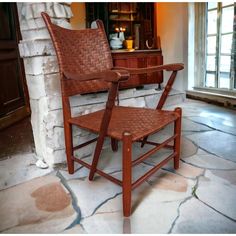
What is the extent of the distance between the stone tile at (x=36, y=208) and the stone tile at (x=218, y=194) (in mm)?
622

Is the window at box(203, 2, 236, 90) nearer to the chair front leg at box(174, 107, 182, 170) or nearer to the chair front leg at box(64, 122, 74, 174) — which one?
the chair front leg at box(174, 107, 182, 170)

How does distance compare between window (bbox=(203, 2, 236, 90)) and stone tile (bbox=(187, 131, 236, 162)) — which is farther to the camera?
window (bbox=(203, 2, 236, 90))

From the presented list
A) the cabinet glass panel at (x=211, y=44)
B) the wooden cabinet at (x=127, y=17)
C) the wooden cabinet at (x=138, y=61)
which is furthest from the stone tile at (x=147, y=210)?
the wooden cabinet at (x=127, y=17)

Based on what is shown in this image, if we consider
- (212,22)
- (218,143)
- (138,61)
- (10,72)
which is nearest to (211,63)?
(212,22)

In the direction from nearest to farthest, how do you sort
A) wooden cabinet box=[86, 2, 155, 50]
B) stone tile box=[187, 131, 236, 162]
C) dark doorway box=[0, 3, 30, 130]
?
stone tile box=[187, 131, 236, 162], dark doorway box=[0, 3, 30, 130], wooden cabinet box=[86, 2, 155, 50]

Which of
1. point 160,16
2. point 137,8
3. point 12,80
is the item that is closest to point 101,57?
point 12,80

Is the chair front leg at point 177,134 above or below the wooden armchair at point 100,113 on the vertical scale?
below

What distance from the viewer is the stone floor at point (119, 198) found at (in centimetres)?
100

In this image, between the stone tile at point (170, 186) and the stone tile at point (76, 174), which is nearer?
the stone tile at point (170, 186)

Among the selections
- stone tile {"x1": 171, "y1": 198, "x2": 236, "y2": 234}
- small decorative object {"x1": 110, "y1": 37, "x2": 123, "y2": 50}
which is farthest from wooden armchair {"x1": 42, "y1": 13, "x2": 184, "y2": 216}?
small decorative object {"x1": 110, "y1": 37, "x2": 123, "y2": 50}

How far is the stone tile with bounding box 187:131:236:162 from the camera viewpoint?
64.0 inches

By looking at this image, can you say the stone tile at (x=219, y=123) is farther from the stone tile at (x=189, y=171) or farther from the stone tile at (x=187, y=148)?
the stone tile at (x=189, y=171)

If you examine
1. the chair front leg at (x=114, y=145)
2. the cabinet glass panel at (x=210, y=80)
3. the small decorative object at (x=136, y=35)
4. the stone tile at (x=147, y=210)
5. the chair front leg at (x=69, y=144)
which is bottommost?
the stone tile at (x=147, y=210)

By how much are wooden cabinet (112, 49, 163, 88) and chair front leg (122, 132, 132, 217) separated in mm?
1796
